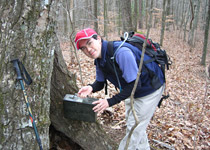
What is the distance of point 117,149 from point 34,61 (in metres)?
2.00

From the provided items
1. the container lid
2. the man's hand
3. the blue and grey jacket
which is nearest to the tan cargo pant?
the blue and grey jacket

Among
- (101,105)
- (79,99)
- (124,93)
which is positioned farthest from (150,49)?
(79,99)

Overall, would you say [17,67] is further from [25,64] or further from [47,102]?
[47,102]

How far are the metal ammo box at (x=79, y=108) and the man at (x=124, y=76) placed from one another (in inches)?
3.8

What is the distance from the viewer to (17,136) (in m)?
1.69

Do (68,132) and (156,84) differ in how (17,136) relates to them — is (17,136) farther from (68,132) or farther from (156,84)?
(156,84)

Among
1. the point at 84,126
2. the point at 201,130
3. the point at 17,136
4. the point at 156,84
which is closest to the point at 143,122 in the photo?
the point at 156,84

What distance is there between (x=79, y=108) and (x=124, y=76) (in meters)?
0.73

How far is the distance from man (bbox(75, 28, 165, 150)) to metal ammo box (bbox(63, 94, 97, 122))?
3.8 inches

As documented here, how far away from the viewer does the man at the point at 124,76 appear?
6.69ft

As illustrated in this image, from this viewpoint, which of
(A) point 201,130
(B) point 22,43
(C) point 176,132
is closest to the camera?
(B) point 22,43

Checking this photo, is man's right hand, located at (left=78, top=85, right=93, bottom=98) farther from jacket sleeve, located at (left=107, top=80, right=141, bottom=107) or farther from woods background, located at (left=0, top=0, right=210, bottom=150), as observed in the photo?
jacket sleeve, located at (left=107, top=80, right=141, bottom=107)

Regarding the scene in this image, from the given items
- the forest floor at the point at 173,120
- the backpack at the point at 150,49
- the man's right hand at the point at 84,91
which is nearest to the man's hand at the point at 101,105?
the man's right hand at the point at 84,91

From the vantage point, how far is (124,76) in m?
2.04
